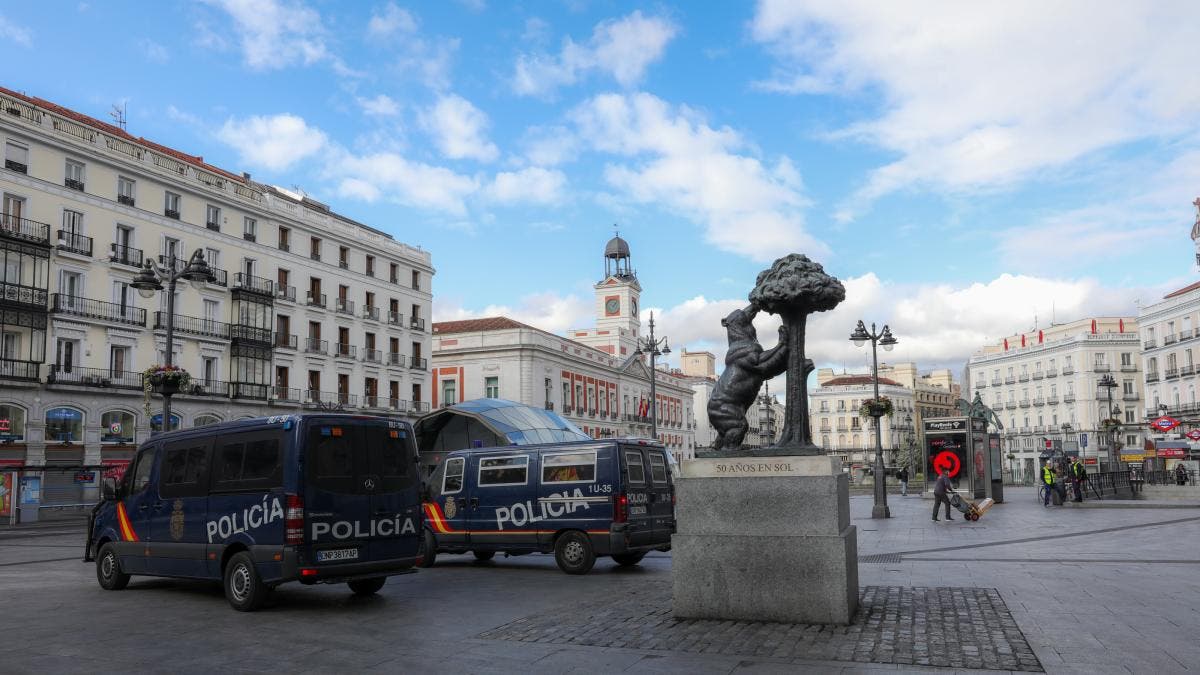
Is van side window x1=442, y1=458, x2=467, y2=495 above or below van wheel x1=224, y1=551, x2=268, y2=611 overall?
above

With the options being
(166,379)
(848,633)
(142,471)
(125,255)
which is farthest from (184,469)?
(125,255)

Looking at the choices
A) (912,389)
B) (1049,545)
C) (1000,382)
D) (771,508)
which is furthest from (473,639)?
(912,389)

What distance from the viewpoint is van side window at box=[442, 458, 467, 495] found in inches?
642

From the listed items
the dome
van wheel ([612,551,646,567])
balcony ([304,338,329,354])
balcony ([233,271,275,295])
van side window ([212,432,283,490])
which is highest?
the dome

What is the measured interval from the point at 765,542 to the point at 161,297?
1607 inches

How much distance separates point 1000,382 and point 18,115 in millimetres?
95399

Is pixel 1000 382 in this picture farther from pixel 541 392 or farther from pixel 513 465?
pixel 513 465

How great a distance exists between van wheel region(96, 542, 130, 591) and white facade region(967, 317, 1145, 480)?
282 feet

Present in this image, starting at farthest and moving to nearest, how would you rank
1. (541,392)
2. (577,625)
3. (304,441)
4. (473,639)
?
1. (541,392)
2. (304,441)
3. (577,625)
4. (473,639)

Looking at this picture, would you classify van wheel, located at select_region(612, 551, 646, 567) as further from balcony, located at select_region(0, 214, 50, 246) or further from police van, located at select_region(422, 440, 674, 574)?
balcony, located at select_region(0, 214, 50, 246)

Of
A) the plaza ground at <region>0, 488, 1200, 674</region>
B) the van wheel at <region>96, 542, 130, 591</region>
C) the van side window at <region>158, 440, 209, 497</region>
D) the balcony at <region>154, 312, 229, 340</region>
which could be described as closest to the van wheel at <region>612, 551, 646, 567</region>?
the plaza ground at <region>0, 488, 1200, 674</region>

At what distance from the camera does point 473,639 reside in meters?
8.80

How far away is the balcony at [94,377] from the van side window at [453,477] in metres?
28.6

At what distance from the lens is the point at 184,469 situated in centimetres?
1224
